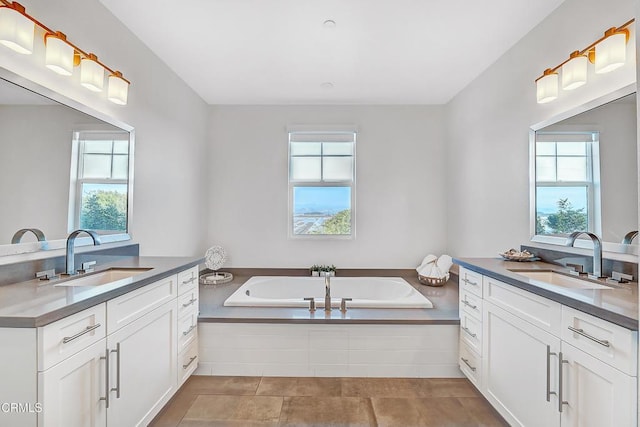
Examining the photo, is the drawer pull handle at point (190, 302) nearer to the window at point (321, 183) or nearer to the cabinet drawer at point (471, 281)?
the window at point (321, 183)

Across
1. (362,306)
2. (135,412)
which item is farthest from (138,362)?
(362,306)

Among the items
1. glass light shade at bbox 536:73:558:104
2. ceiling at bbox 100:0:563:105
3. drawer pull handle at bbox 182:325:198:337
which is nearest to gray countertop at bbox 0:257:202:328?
drawer pull handle at bbox 182:325:198:337

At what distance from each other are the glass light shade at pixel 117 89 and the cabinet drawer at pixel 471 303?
2731 millimetres

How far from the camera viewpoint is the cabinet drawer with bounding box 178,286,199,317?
2.03 metres

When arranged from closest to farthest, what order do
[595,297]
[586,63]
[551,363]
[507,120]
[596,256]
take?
[595,297] < [551,363] < [596,256] < [586,63] < [507,120]

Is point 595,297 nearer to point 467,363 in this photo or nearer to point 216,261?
point 467,363

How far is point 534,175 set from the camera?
2.24 metres

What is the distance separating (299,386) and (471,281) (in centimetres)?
141

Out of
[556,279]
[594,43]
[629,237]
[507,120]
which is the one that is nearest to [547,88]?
[594,43]

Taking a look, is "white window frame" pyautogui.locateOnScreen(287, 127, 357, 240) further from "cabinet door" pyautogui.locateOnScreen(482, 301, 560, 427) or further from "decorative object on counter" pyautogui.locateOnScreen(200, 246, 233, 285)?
"cabinet door" pyautogui.locateOnScreen(482, 301, 560, 427)

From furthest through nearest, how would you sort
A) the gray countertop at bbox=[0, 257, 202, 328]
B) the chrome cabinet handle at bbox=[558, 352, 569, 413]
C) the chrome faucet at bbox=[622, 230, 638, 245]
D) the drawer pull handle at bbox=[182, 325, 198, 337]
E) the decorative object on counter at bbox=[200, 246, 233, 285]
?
1. the decorative object on counter at bbox=[200, 246, 233, 285]
2. the drawer pull handle at bbox=[182, 325, 198, 337]
3. the chrome faucet at bbox=[622, 230, 638, 245]
4. the chrome cabinet handle at bbox=[558, 352, 569, 413]
5. the gray countertop at bbox=[0, 257, 202, 328]

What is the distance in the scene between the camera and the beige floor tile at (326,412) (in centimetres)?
181

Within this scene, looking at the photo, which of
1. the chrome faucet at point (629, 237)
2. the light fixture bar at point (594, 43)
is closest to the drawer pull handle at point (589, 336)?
the chrome faucet at point (629, 237)

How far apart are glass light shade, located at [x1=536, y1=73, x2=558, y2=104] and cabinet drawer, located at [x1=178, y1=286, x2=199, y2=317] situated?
275 cm
